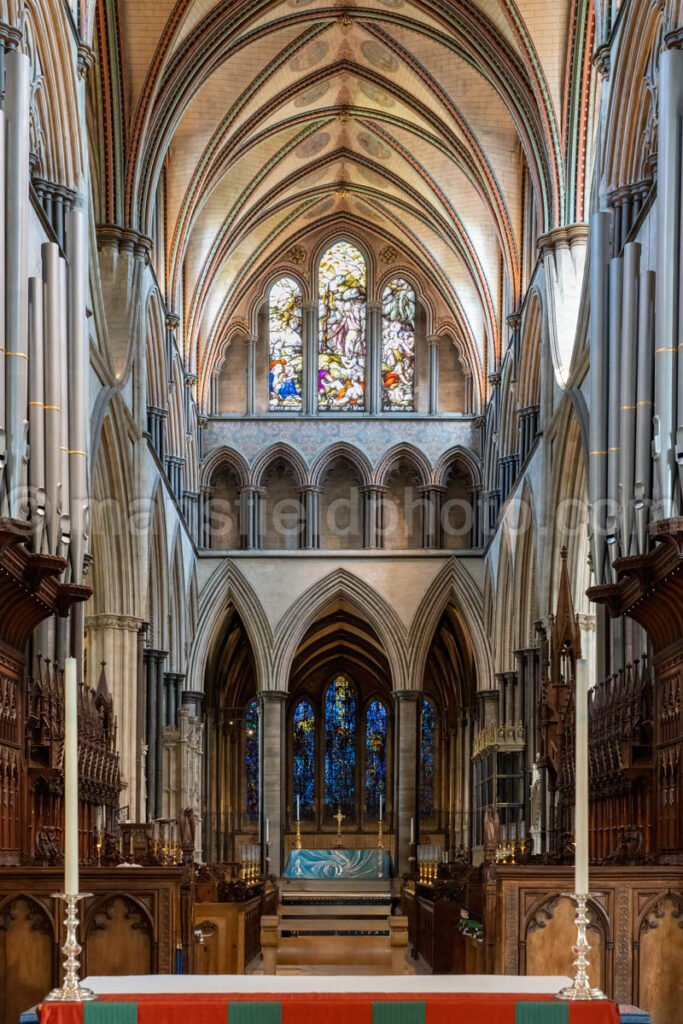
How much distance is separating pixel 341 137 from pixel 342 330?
4822mm

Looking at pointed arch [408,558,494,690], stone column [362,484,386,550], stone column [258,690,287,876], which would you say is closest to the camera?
stone column [258,690,287,876]

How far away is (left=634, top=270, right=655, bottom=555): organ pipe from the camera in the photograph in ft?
41.3

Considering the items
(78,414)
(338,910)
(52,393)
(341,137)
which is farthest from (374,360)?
(52,393)

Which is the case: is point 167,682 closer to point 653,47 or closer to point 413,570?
point 413,570

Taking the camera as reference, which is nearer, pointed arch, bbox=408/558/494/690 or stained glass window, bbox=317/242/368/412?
pointed arch, bbox=408/558/494/690

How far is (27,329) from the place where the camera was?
13.1 metres

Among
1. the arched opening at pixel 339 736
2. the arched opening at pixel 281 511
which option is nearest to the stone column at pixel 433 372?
the arched opening at pixel 281 511

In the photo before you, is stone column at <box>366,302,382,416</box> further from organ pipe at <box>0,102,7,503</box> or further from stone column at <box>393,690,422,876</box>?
organ pipe at <box>0,102,7,503</box>

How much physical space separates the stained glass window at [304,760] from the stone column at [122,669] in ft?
67.2

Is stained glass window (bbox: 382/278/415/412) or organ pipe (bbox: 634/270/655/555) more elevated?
stained glass window (bbox: 382/278/415/412)

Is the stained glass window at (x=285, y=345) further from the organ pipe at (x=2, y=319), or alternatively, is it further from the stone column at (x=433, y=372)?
the organ pipe at (x=2, y=319)

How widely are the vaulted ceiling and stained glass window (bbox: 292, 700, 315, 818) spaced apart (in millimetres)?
14241

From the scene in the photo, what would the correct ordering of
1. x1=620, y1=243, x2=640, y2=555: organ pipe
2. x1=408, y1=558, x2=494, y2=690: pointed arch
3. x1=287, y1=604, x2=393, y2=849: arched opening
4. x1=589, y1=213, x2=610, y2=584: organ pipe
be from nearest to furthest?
x1=620, y1=243, x2=640, y2=555: organ pipe
x1=589, y1=213, x2=610, y2=584: organ pipe
x1=408, y1=558, x2=494, y2=690: pointed arch
x1=287, y1=604, x2=393, y2=849: arched opening

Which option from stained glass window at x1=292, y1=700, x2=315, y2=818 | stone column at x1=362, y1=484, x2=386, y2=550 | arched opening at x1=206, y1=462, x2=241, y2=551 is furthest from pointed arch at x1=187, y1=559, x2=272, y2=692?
stained glass window at x1=292, y1=700, x2=315, y2=818
